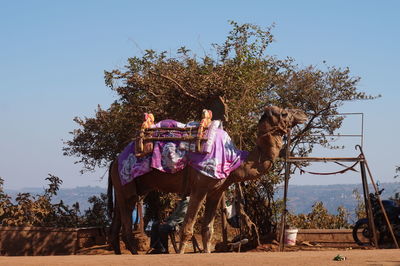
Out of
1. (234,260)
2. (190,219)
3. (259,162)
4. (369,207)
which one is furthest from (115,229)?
(369,207)

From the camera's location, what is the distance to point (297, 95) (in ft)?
78.7

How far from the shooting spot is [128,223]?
1430 centimetres

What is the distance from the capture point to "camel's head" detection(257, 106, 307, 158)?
1338cm

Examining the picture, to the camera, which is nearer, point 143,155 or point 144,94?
point 143,155

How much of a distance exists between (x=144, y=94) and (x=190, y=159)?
4703 mm

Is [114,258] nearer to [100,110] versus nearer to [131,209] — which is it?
[131,209]

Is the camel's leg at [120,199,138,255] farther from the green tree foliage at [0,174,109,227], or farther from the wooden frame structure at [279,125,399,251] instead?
the green tree foliage at [0,174,109,227]

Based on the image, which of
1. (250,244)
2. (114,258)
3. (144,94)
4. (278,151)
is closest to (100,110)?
(144,94)

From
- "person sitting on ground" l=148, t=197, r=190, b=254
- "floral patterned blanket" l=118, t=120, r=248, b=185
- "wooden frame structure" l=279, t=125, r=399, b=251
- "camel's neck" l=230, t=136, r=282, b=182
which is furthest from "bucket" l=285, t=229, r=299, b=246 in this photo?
"floral patterned blanket" l=118, t=120, r=248, b=185

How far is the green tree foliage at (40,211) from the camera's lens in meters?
18.1

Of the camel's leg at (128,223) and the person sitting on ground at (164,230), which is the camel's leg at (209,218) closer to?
the person sitting on ground at (164,230)

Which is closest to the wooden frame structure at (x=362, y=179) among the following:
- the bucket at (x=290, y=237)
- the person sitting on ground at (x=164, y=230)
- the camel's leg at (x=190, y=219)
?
the bucket at (x=290, y=237)

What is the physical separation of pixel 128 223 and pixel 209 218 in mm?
1614

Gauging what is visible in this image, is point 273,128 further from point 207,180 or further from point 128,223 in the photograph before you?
point 128,223
